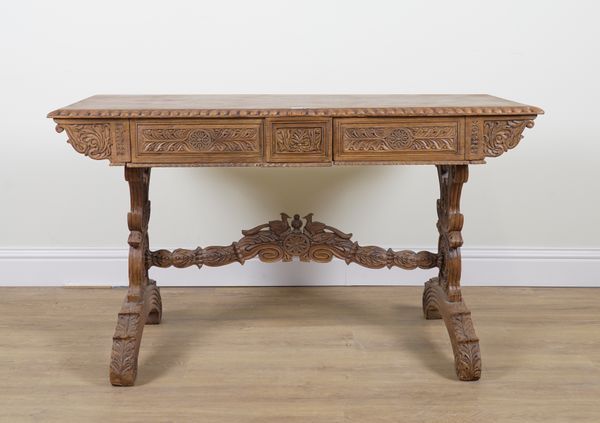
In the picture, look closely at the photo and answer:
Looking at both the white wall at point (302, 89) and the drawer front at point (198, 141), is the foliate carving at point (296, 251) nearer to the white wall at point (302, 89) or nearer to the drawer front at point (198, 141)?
the drawer front at point (198, 141)

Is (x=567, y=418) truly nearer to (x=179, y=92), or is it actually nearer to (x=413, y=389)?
(x=413, y=389)

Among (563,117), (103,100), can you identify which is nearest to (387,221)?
(563,117)

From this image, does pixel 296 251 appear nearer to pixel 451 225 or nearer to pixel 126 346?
pixel 451 225

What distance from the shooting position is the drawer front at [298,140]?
261 cm

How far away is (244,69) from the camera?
3639mm

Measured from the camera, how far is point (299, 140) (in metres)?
2.62

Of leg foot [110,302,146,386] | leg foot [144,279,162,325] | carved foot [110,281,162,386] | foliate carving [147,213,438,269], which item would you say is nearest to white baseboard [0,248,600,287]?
leg foot [144,279,162,325]

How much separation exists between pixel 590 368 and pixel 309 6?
1.98m

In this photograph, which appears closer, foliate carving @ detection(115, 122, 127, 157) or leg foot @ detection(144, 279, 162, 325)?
foliate carving @ detection(115, 122, 127, 157)

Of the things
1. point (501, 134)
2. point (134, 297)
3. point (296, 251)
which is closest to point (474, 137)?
point (501, 134)

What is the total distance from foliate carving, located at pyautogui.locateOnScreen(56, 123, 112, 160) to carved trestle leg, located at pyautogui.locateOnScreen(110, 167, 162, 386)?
0.59 ft

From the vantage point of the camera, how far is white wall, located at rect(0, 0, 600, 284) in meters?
3.61

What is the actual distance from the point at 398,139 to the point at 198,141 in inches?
26.7

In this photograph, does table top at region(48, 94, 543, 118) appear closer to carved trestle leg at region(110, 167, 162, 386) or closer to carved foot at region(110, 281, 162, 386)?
carved trestle leg at region(110, 167, 162, 386)
